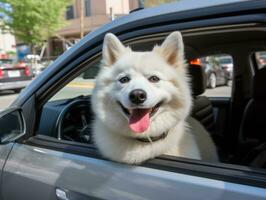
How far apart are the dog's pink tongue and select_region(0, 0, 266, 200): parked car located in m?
0.16

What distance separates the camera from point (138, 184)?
171 centimetres

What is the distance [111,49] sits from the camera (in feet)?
6.26

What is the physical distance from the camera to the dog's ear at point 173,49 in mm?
1825

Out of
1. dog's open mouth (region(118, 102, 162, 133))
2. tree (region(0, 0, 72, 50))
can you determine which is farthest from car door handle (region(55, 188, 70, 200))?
tree (region(0, 0, 72, 50))

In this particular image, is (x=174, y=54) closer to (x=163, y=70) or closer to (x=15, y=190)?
(x=163, y=70)

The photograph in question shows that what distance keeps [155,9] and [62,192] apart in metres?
0.96

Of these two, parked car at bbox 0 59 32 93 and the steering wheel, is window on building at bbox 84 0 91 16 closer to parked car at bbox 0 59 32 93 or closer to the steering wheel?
parked car at bbox 0 59 32 93

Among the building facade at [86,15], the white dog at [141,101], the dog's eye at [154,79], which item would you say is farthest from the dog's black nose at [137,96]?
the building facade at [86,15]

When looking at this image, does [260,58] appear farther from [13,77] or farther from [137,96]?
[13,77]

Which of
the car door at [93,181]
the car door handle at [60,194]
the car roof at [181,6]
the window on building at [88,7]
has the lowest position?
the car door handle at [60,194]

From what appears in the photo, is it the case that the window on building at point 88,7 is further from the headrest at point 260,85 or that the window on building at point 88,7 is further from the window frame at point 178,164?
the window frame at point 178,164

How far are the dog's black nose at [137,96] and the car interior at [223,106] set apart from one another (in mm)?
396

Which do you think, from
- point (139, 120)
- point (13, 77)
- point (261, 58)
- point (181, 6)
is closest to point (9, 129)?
point (139, 120)

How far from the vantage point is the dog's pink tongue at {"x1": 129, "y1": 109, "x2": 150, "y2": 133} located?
1737mm
